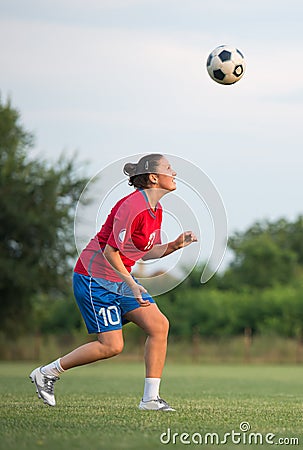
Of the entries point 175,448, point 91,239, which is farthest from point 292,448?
point 91,239

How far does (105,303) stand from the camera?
750 cm

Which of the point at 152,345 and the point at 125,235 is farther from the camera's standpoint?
the point at 152,345

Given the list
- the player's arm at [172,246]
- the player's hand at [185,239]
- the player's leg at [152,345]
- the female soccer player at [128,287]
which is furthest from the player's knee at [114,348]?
the player's hand at [185,239]

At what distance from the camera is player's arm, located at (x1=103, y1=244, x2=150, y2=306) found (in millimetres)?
7250

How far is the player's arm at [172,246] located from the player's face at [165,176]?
0.43m

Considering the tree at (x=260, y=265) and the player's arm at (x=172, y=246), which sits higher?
the tree at (x=260, y=265)

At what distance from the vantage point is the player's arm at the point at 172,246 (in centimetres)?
775

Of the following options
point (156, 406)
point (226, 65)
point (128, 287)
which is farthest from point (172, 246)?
point (226, 65)

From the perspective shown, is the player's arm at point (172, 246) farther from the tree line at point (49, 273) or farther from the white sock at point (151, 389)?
the tree line at point (49, 273)

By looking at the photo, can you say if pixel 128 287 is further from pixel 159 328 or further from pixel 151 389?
pixel 151 389

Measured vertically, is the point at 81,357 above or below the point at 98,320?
below

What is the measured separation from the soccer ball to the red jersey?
12.6 ft

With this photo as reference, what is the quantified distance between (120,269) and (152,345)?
723mm

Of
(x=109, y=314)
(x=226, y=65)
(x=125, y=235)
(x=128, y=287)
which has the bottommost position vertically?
(x=109, y=314)
